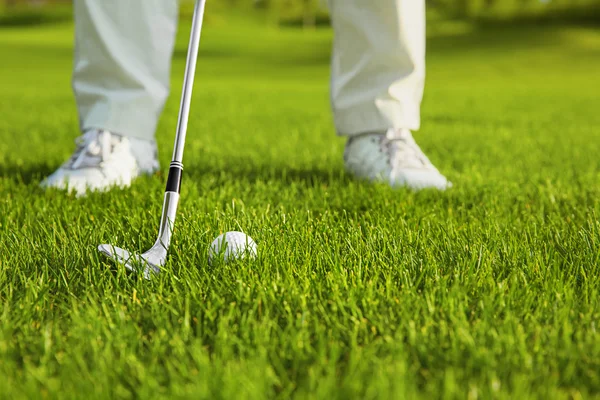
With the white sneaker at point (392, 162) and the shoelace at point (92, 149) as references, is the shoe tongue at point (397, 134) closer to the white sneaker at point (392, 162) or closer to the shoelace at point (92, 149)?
the white sneaker at point (392, 162)

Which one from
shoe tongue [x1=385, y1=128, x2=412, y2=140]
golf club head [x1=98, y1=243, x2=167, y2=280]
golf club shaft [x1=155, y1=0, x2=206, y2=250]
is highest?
golf club shaft [x1=155, y1=0, x2=206, y2=250]

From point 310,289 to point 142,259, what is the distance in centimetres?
47

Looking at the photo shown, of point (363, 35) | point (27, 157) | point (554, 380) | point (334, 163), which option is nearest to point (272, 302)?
point (554, 380)

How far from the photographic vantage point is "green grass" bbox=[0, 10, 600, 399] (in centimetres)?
111

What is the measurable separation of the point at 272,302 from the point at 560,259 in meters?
0.87

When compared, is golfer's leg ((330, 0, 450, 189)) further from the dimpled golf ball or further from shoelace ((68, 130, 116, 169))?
the dimpled golf ball

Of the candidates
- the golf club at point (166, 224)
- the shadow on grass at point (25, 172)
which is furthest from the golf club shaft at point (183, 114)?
the shadow on grass at point (25, 172)

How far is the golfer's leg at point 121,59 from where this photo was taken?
285 centimetres

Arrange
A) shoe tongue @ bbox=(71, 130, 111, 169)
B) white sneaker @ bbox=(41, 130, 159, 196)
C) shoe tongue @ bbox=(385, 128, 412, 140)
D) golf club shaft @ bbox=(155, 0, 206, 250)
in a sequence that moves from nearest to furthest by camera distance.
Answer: golf club shaft @ bbox=(155, 0, 206, 250), white sneaker @ bbox=(41, 130, 159, 196), shoe tongue @ bbox=(71, 130, 111, 169), shoe tongue @ bbox=(385, 128, 412, 140)

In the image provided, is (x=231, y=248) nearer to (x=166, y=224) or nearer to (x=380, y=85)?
(x=166, y=224)

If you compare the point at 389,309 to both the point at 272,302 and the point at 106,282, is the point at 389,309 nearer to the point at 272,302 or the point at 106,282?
the point at 272,302

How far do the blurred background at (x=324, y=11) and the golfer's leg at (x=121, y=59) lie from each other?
30.2 meters

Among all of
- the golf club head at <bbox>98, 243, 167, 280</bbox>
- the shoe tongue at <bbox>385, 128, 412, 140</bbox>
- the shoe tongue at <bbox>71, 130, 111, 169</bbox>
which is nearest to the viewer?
the golf club head at <bbox>98, 243, 167, 280</bbox>

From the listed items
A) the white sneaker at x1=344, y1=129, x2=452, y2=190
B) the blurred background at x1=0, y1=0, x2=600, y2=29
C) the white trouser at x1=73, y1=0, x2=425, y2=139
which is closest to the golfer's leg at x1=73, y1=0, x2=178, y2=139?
the white trouser at x1=73, y1=0, x2=425, y2=139
